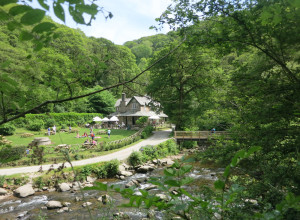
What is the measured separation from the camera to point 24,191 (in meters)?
11.0

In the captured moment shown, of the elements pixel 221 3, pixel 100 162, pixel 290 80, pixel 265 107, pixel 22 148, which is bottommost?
pixel 100 162

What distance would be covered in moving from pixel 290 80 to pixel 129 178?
1284 centimetres

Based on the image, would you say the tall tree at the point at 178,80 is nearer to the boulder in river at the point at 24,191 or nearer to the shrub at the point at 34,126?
the boulder in river at the point at 24,191

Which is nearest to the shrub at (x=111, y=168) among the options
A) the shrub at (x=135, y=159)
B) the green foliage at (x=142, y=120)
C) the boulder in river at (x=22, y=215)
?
the shrub at (x=135, y=159)

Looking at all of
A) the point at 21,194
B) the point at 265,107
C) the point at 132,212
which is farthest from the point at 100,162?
the point at 265,107

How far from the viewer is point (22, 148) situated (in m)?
15.9

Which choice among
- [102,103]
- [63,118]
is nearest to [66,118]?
[63,118]

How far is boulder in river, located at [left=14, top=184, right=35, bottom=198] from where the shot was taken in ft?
35.6

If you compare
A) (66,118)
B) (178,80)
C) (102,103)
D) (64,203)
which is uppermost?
(102,103)

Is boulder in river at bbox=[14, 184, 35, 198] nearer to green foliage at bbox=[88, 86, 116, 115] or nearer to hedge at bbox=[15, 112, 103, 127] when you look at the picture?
hedge at bbox=[15, 112, 103, 127]

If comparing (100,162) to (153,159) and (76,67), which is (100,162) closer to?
(153,159)

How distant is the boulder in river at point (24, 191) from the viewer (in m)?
10.9

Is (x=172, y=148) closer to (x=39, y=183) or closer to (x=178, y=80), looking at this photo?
(x=39, y=183)

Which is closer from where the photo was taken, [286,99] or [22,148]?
[286,99]
